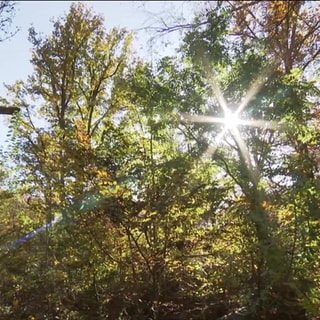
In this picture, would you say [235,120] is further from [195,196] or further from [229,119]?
[195,196]

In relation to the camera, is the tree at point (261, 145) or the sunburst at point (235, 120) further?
the sunburst at point (235, 120)

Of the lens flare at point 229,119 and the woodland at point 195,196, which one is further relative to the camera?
the lens flare at point 229,119

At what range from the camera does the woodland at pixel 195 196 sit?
4.48 meters

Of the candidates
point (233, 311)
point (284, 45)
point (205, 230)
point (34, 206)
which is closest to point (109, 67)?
point (284, 45)

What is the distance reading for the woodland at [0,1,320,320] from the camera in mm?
4484

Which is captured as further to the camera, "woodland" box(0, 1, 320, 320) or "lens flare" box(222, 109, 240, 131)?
"lens flare" box(222, 109, 240, 131)

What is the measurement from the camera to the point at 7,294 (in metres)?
6.91

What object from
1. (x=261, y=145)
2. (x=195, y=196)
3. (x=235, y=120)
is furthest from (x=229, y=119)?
(x=195, y=196)

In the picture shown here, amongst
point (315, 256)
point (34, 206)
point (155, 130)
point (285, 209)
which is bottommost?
point (315, 256)

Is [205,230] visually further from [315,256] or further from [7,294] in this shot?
[7,294]

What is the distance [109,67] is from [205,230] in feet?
27.7

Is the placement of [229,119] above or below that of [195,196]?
above

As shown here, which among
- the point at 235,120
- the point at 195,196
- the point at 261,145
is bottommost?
the point at 195,196

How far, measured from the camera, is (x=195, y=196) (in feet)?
16.6
